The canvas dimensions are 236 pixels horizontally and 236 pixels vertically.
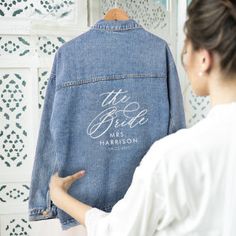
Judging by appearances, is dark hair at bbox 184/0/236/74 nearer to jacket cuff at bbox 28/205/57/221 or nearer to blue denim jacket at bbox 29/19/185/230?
blue denim jacket at bbox 29/19/185/230

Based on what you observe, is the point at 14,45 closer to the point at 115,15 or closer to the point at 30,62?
the point at 30,62

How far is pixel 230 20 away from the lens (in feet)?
2.13

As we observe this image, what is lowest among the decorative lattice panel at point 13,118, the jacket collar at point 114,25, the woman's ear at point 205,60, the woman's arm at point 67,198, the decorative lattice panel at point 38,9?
the woman's arm at point 67,198

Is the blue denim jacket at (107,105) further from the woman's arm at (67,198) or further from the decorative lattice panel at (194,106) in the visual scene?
the decorative lattice panel at (194,106)

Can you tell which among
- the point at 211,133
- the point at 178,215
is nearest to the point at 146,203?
the point at 178,215

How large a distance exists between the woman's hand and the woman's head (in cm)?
47

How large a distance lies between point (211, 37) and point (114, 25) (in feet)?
1.47

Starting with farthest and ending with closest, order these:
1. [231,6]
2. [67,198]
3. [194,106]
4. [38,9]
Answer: [194,106] < [38,9] < [67,198] < [231,6]

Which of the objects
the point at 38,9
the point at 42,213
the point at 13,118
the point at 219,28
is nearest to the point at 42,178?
the point at 42,213

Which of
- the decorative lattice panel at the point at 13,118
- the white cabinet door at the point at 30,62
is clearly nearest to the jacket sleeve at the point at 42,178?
the white cabinet door at the point at 30,62

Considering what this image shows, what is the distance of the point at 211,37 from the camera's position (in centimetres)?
66

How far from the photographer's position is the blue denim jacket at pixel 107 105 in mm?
1041

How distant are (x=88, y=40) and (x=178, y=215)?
0.56 m

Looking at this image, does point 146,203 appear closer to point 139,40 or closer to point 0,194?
point 139,40
